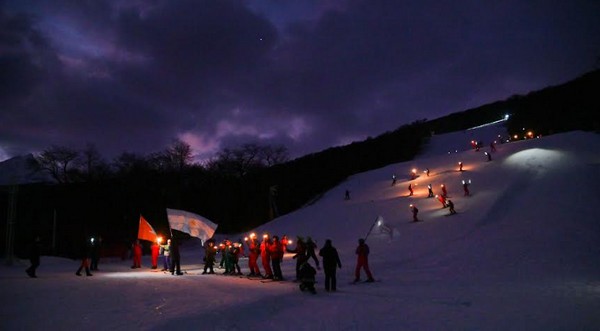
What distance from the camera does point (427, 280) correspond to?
14320 millimetres

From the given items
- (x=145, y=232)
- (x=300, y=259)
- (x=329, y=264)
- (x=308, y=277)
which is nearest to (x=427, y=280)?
(x=329, y=264)

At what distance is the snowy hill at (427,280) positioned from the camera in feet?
27.7

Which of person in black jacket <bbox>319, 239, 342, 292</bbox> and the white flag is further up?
the white flag

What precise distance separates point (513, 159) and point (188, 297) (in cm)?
3496

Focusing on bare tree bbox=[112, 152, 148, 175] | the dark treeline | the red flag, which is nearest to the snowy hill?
the red flag

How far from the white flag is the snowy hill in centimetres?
290

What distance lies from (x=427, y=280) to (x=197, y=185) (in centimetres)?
5296

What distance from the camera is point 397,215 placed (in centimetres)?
3088

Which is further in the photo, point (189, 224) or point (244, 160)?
point (244, 160)

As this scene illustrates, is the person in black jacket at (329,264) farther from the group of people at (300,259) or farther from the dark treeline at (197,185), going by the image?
the dark treeline at (197,185)

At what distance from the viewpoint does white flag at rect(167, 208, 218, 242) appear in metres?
22.5

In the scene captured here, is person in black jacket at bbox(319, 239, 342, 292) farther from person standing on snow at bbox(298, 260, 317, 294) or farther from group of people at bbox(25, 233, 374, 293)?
person standing on snow at bbox(298, 260, 317, 294)

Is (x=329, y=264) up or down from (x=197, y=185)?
down

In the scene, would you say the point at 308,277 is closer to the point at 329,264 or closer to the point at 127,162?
the point at 329,264
